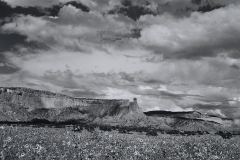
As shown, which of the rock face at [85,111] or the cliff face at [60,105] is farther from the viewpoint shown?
the cliff face at [60,105]

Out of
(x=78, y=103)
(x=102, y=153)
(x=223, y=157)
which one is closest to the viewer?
(x=102, y=153)

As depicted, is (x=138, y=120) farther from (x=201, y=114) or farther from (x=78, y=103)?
(x=201, y=114)

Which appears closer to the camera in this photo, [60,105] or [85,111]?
[85,111]

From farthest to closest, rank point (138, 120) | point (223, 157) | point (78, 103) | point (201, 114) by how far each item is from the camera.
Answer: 1. point (201, 114)
2. point (78, 103)
3. point (138, 120)
4. point (223, 157)

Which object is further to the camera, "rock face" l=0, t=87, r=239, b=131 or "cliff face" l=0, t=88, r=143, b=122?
"cliff face" l=0, t=88, r=143, b=122

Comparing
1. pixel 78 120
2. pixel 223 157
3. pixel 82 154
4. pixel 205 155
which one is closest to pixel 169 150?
pixel 205 155

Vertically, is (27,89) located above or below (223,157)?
above

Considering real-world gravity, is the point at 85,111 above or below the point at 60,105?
below

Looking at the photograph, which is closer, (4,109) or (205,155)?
(205,155)
